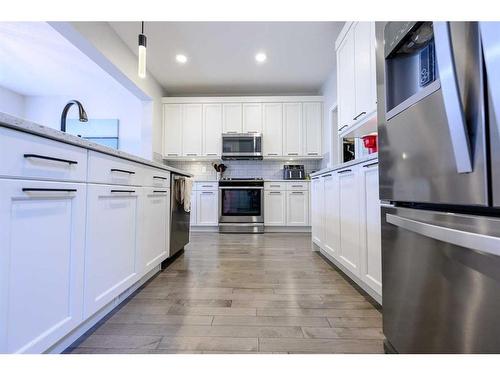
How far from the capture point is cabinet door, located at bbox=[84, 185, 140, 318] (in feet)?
3.71

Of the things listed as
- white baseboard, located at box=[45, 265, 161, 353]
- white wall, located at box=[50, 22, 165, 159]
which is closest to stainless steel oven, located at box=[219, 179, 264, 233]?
white wall, located at box=[50, 22, 165, 159]

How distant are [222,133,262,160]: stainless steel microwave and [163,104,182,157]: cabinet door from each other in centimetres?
86

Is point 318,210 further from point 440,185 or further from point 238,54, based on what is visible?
point 238,54

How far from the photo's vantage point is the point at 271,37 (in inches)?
126

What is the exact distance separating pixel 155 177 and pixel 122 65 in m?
2.15

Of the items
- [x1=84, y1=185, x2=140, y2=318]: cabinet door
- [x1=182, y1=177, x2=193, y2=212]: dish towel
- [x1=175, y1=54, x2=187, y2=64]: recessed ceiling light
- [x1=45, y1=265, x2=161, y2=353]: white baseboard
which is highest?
[x1=175, y1=54, x2=187, y2=64]: recessed ceiling light

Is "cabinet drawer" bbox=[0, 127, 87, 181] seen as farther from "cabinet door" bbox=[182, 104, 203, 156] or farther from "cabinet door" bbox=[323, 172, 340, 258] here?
"cabinet door" bbox=[182, 104, 203, 156]

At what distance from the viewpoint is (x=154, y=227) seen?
6.33ft

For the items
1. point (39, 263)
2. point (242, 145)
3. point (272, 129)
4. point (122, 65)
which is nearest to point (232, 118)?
point (242, 145)

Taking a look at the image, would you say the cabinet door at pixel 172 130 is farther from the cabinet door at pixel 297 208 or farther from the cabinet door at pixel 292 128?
the cabinet door at pixel 297 208

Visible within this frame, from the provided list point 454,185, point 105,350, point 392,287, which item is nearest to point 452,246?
point 454,185
